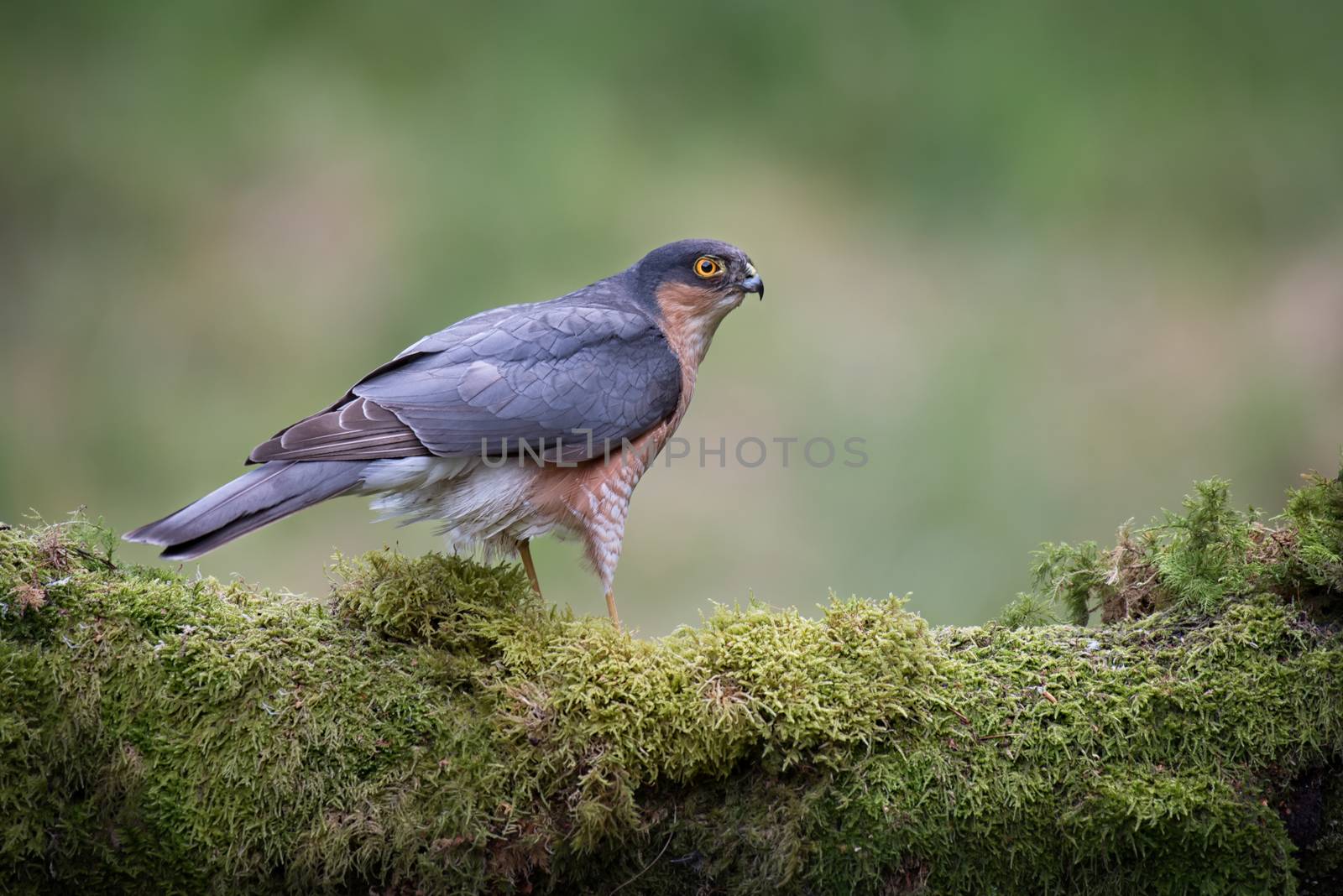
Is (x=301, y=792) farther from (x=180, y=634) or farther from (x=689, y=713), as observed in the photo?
(x=689, y=713)

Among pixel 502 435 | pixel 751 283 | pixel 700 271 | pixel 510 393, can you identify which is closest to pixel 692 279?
pixel 700 271

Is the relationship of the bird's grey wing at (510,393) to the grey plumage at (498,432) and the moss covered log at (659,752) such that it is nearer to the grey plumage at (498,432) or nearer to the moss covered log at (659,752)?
the grey plumage at (498,432)

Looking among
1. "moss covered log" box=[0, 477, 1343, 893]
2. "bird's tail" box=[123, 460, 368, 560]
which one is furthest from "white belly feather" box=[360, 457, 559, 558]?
"moss covered log" box=[0, 477, 1343, 893]

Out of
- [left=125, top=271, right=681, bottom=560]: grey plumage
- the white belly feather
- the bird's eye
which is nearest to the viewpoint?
[left=125, top=271, right=681, bottom=560]: grey plumage

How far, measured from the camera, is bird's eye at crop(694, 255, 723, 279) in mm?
4500

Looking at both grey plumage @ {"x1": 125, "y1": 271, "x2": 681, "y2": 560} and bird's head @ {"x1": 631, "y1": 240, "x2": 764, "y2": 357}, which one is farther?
bird's head @ {"x1": 631, "y1": 240, "x2": 764, "y2": 357}

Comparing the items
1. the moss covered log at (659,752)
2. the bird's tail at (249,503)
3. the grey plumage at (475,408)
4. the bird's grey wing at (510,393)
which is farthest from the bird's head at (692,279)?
the moss covered log at (659,752)

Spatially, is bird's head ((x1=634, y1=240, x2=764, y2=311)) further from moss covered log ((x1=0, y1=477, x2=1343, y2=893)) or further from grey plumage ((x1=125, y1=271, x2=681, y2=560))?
moss covered log ((x1=0, y1=477, x2=1343, y2=893))

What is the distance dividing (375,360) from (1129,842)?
5.15m

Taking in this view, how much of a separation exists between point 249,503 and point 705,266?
7.24 ft

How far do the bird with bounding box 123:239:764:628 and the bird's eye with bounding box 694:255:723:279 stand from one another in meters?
0.35

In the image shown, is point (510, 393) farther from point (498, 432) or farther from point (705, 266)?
point (705, 266)

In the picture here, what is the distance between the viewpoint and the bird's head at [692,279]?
4.52 meters

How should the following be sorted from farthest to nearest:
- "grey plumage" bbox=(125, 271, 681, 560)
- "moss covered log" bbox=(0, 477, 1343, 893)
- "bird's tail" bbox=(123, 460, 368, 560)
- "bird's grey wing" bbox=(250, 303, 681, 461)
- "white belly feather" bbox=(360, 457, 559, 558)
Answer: "white belly feather" bbox=(360, 457, 559, 558)
"bird's grey wing" bbox=(250, 303, 681, 461)
"grey plumage" bbox=(125, 271, 681, 560)
"bird's tail" bbox=(123, 460, 368, 560)
"moss covered log" bbox=(0, 477, 1343, 893)
